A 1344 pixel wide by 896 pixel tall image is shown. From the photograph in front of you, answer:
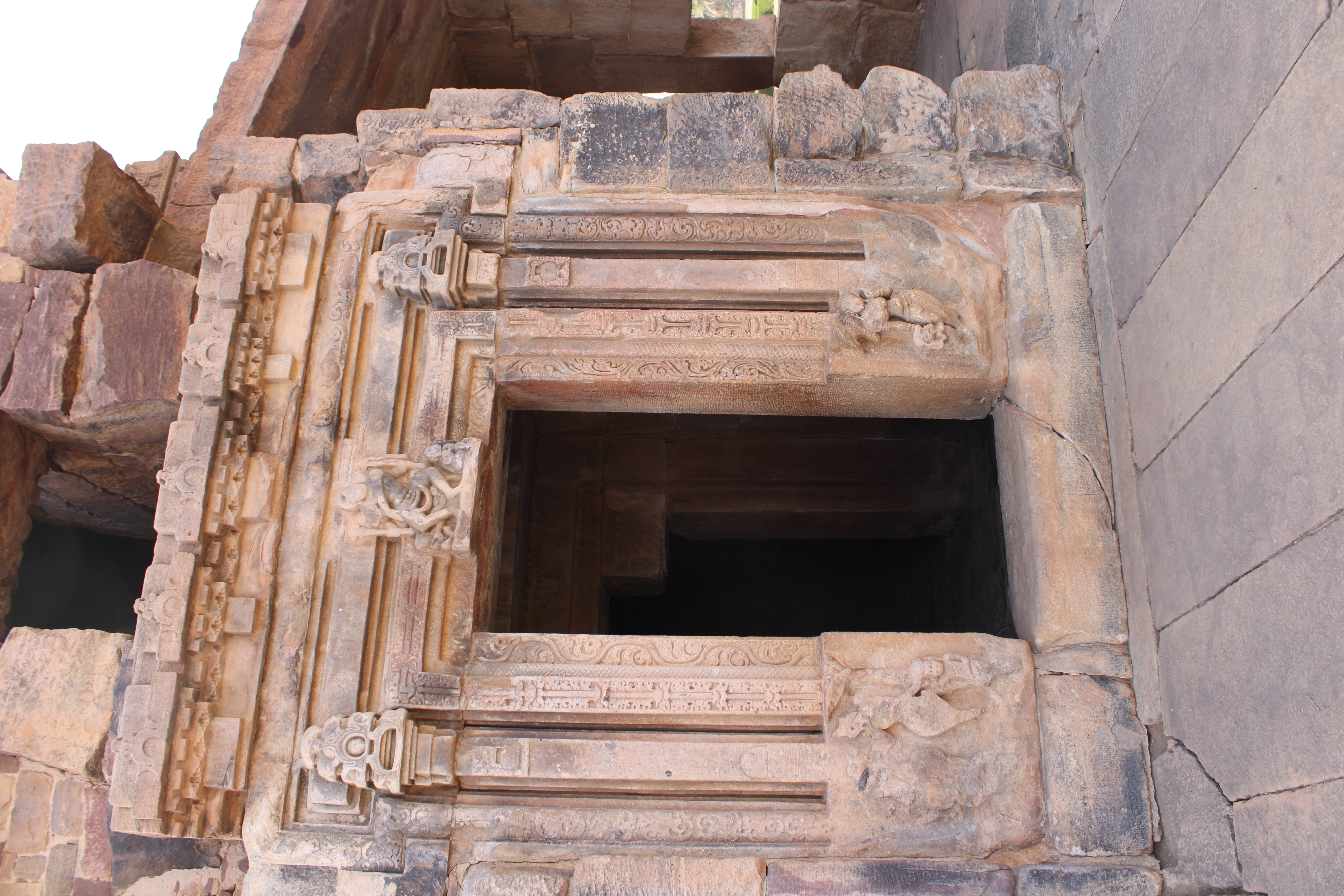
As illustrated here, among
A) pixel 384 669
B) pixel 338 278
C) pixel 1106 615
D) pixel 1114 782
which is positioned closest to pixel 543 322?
pixel 338 278

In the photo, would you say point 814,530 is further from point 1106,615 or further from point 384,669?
point 384,669

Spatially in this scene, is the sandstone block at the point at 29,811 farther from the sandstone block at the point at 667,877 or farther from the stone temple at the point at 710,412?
the sandstone block at the point at 667,877

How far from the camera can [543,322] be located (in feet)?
12.1

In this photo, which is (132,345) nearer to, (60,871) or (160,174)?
(160,174)

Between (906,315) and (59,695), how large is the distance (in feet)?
12.8

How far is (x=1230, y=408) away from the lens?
2.64 meters

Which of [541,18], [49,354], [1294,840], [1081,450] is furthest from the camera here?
[541,18]

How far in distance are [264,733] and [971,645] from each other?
265 centimetres

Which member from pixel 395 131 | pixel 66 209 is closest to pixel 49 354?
pixel 66 209

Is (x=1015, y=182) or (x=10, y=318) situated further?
(x=10, y=318)

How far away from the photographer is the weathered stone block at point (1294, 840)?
223 cm

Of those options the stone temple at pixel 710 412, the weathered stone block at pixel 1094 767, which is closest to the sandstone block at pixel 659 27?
the stone temple at pixel 710 412

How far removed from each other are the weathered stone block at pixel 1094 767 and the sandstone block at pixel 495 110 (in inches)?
124

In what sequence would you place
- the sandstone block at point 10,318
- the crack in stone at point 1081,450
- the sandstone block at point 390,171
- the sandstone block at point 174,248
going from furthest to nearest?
the sandstone block at point 174,248 < the sandstone block at point 10,318 < the sandstone block at point 390,171 < the crack in stone at point 1081,450
